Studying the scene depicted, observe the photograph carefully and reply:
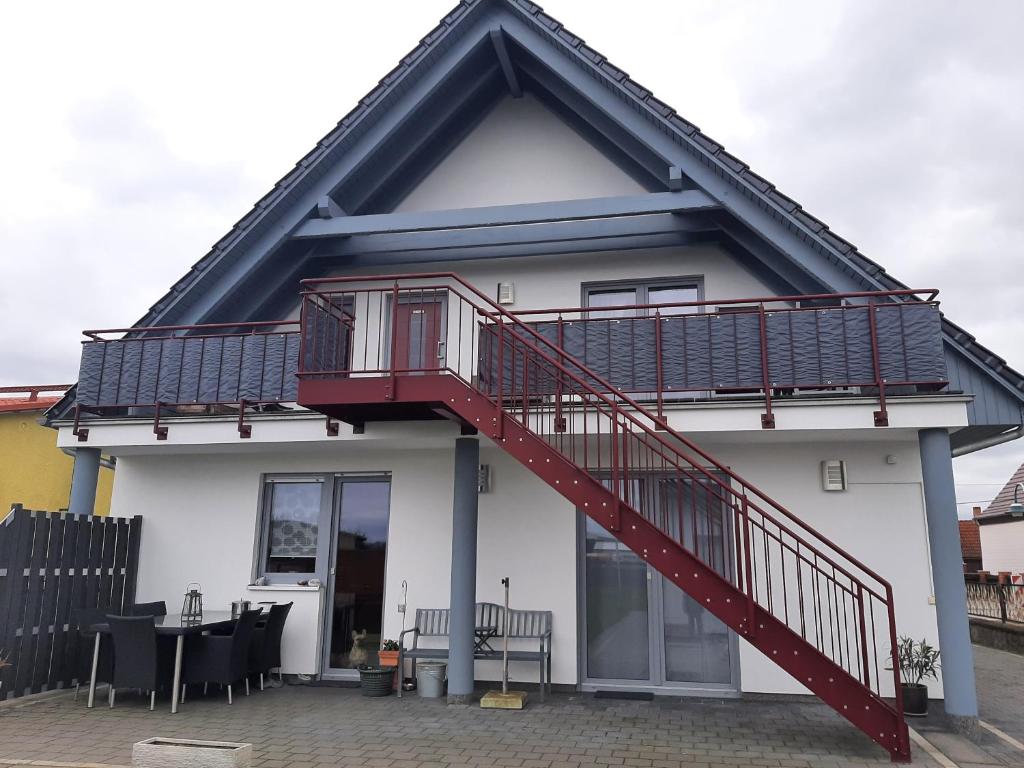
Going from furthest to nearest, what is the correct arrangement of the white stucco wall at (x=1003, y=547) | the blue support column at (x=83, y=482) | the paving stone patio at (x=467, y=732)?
1. the white stucco wall at (x=1003, y=547)
2. the blue support column at (x=83, y=482)
3. the paving stone patio at (x=467, y=732)

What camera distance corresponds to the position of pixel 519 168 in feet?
33.3

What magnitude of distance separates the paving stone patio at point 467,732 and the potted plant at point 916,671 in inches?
23.6

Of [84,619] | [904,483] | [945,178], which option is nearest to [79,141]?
[84,619]

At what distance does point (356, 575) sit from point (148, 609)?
233 cm

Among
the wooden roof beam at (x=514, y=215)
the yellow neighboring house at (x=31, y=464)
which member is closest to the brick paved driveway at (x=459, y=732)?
the wooden roof beam at (x=514, y=215)

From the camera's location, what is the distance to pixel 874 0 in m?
9.15

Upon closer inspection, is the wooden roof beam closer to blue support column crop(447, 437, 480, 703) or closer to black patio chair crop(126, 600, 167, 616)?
blue support column crop(447, 437, 480, 703)

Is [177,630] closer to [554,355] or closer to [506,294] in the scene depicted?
[554,355]

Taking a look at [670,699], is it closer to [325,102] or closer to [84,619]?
[84,619]

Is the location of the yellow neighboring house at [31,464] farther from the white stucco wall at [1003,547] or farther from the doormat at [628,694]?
the white stucco wall at [1003,547]

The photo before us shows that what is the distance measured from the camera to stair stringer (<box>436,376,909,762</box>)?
19.0ft

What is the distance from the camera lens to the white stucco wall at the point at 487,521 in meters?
7.96

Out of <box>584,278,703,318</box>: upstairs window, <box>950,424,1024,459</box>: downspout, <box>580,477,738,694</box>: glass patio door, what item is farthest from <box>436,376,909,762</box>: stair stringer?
<box>950,424,1024,459</box>: downspout

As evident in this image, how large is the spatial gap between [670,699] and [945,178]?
13691 mm
